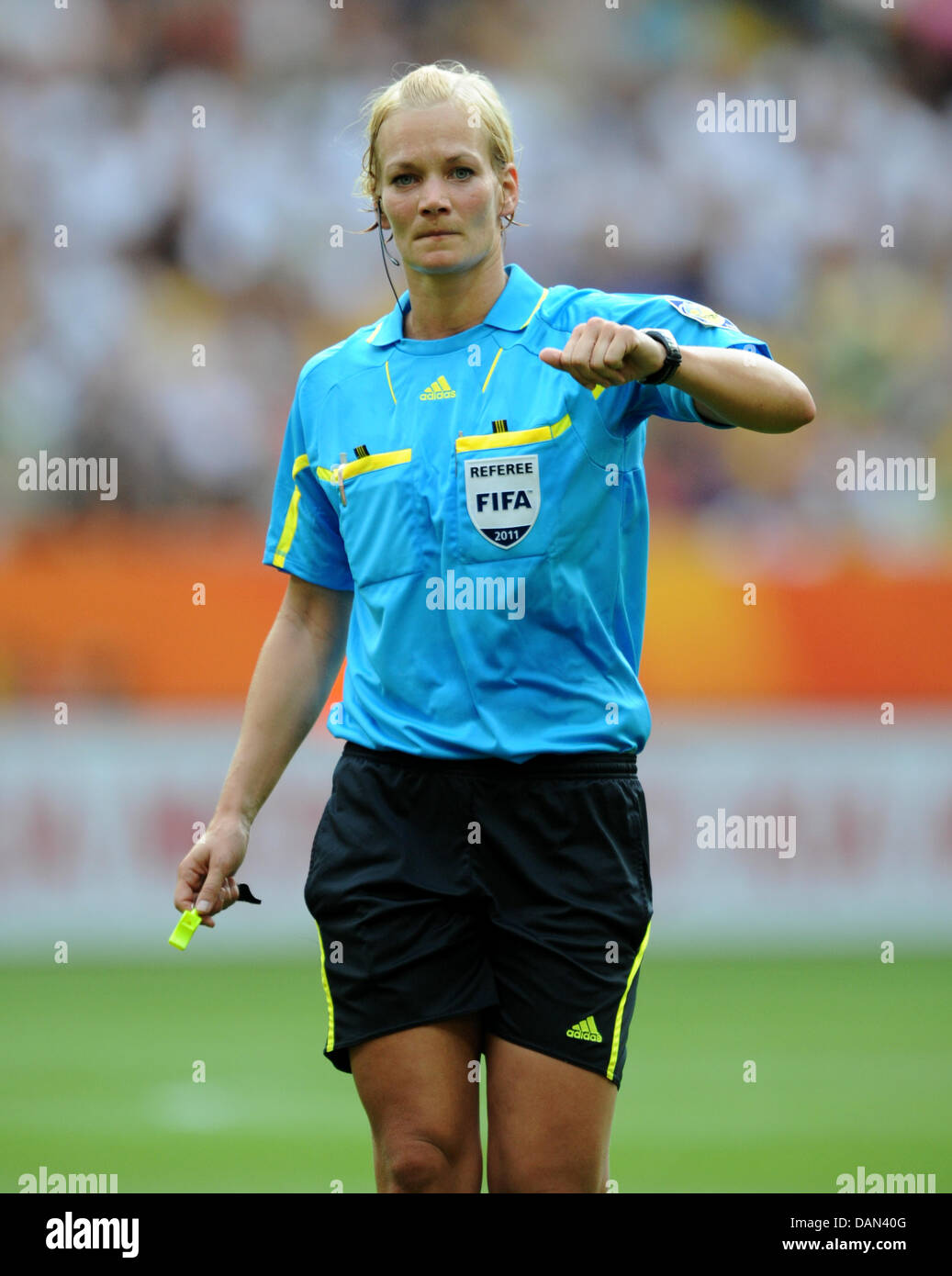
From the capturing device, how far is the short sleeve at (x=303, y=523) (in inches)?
143

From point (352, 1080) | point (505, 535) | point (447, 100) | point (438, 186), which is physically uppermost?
point (447, 100)

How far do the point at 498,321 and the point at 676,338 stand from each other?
0.39 meters

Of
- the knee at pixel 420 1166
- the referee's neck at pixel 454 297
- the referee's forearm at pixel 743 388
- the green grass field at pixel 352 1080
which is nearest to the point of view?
the referee's forearm at pixel 743 388

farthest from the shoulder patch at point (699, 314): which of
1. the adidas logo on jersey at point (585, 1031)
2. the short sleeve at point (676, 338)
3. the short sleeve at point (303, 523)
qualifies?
the adidas logo on jersey at point (585, 1031)

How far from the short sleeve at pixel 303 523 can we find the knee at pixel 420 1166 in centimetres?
116

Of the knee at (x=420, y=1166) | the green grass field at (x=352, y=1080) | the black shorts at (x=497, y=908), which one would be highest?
the black shorts at (x=497, y=908)

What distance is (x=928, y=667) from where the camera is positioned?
31.6 ft

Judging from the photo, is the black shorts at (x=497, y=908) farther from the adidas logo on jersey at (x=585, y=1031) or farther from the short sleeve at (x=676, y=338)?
the short sleeve at (x=676, y=338)

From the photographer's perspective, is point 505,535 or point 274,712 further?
point 274,712

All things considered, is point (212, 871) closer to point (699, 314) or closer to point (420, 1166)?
point (420, 1166)

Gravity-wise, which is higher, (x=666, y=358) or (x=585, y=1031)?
(x=666, y=358)

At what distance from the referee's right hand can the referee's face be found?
3.87 feet

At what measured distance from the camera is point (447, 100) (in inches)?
132

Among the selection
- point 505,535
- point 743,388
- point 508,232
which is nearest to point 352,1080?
point 505,535
